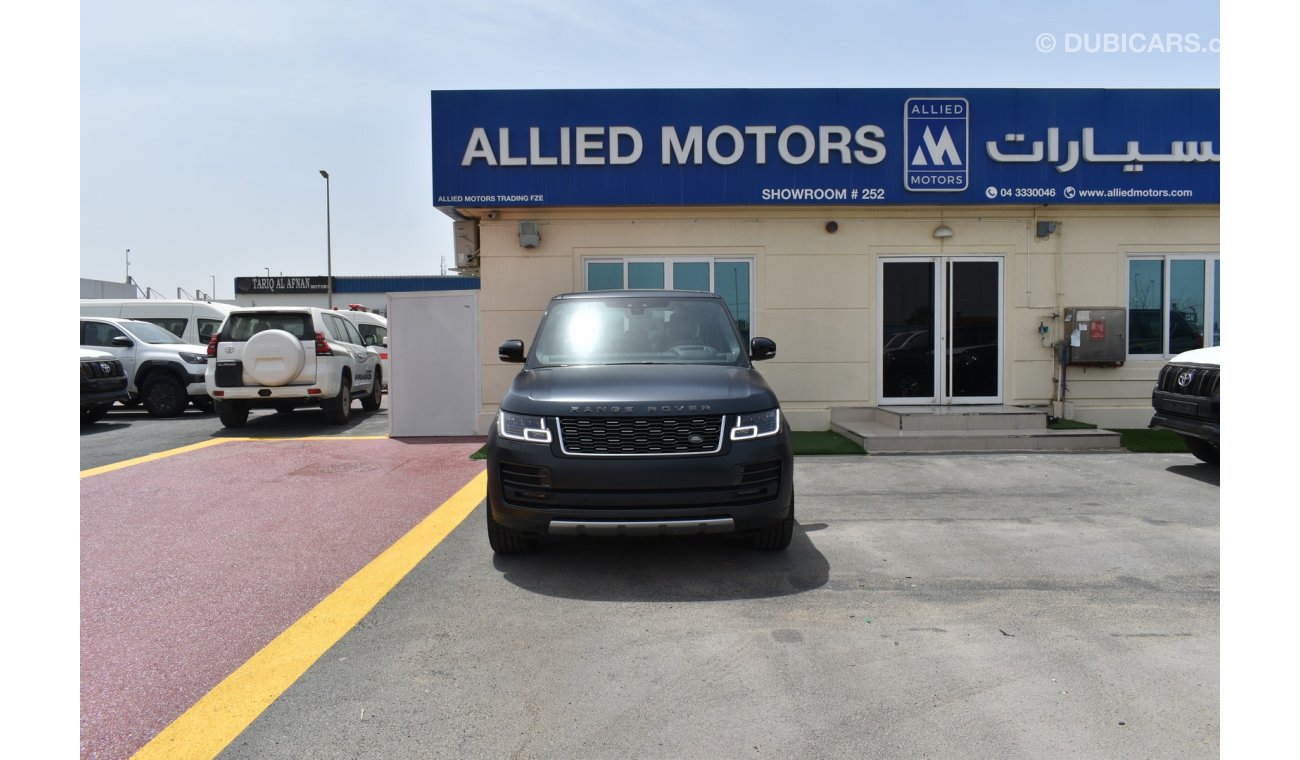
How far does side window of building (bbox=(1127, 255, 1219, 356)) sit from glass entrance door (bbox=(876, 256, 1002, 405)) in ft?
6.40

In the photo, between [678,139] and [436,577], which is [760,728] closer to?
[436,577]

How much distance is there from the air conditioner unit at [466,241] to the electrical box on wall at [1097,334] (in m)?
8.39

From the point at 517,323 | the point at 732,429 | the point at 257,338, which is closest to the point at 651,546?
the point at 732,429

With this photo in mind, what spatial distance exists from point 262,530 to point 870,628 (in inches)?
176

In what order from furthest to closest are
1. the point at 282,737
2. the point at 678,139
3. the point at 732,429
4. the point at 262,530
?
the point at 678,139
the point at 262,530
the point at 732,429
the point at 282,737

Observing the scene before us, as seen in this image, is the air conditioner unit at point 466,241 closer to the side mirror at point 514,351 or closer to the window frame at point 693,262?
the window frame at point 693,262

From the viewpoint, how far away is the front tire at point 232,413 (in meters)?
11.9

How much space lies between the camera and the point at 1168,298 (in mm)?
11461

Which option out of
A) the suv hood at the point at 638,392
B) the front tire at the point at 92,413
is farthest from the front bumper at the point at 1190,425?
the front tire at the point at 92,413

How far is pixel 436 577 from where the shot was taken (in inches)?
193

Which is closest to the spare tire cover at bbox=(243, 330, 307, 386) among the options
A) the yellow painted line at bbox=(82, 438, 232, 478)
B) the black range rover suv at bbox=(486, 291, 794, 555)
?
the yellow painted line at bbox=(82, 438, 232, 478)

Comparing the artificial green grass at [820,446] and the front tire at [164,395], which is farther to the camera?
the front tire at [164,395]

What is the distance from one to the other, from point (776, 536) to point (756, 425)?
839 mm

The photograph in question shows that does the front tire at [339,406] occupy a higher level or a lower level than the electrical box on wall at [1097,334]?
lower
